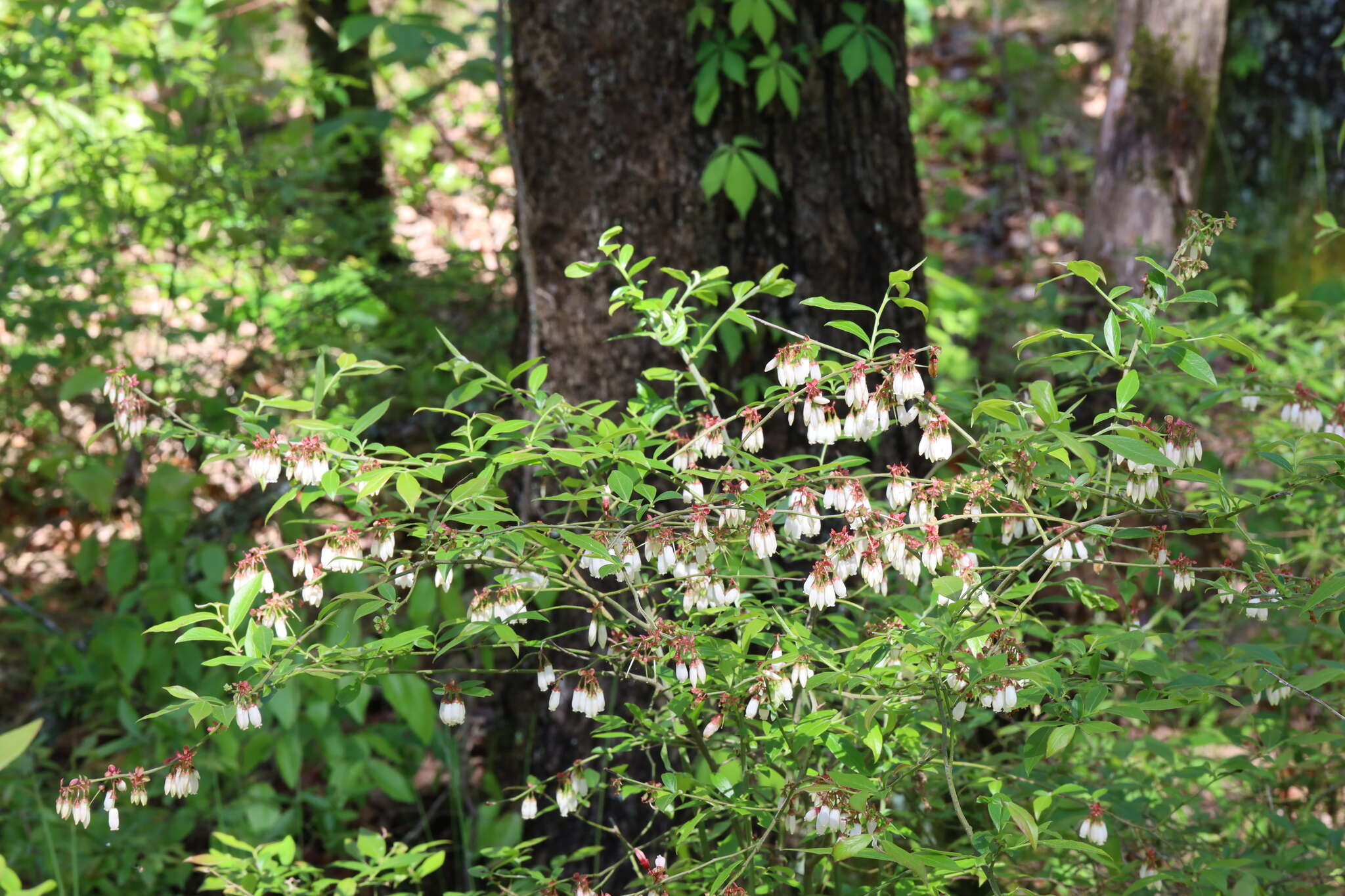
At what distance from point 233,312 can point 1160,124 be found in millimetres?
3425

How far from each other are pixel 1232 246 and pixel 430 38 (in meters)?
3.13

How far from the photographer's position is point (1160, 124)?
401 cm

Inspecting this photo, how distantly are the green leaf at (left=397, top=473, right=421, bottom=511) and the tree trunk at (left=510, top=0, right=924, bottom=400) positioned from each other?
121cm

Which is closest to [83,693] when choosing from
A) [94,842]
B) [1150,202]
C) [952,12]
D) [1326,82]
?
[94,842]

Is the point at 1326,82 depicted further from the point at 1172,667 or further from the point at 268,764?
the point at 268,764

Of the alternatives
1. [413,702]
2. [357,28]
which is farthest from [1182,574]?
[357,28]

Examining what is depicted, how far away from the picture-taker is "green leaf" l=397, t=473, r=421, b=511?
1236mm

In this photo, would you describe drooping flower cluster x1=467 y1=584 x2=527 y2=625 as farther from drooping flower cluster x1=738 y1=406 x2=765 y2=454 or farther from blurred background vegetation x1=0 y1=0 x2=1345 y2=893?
blurred background vegetation x1=0 y1=0 x2=1345 y2=893

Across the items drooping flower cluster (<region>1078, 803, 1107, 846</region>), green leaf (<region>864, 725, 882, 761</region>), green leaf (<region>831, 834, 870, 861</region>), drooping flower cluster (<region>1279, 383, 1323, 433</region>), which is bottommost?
drooping flower cluster (<region>1078, 803, 1107, 846</region>)

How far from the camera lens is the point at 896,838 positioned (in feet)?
5.79

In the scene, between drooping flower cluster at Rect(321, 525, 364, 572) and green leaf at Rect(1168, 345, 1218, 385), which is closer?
green leaf at Rect(1168, 345, 1218, 385)

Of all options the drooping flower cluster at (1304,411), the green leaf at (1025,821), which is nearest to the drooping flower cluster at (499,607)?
the green leaf at (1025,821)

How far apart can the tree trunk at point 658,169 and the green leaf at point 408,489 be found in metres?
1.21

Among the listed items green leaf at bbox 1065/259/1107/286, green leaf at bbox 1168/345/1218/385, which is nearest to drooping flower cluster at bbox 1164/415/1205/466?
green leaf at bbox 1168/345/1218/385
